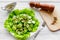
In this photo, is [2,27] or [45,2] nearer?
[2,27]

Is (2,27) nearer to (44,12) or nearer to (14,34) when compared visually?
(14,34)

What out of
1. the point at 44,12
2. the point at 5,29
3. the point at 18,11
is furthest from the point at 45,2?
the point at 5,29

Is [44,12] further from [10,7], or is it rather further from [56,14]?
[10,7]

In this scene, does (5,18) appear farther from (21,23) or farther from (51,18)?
(51,18)

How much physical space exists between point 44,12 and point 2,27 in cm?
24

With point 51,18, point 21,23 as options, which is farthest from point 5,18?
point 51,18

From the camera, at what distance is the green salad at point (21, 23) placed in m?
0.78

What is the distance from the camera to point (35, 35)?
2.62 ft

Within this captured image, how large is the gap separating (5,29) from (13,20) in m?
0.06

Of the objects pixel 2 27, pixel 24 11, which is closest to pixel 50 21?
pixel 24 11

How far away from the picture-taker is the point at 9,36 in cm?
80

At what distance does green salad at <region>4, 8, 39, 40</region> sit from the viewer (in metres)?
0.78

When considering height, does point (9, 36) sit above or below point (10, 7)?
below

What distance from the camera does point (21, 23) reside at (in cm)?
81
